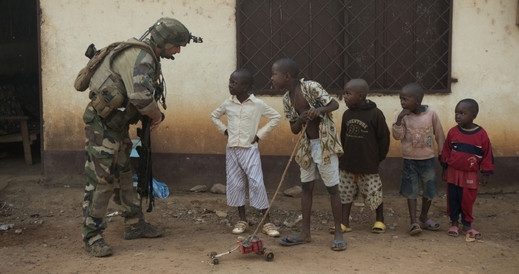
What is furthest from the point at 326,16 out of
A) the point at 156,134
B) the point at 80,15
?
the point at 80,15

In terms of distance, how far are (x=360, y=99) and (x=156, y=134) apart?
2.69 meters

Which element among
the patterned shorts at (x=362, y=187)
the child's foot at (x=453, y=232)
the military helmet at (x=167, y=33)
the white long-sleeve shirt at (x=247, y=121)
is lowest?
the child's foot at (x=453, y=232)

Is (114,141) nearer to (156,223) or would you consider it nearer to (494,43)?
(156,223)

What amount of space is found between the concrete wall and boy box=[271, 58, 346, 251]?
175 centimetres

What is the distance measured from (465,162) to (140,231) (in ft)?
9.32

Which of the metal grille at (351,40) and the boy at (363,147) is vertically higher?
the metal grille at (351,40)

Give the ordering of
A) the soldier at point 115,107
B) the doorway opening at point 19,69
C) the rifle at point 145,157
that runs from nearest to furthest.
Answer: the soldier at point 115,107
the rifle at point 145,157
the doorway opening at point 19,69

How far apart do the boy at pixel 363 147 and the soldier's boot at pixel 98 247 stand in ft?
6.76

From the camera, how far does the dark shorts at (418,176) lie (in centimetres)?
514

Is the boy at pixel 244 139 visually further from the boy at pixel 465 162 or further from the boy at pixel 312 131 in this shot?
the boy at pixel 465 162

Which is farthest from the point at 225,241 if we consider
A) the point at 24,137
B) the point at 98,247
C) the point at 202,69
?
the point at 24,137

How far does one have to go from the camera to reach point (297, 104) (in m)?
4.68

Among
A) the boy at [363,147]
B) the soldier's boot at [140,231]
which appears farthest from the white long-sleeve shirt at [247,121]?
the soldier's boot at [140,231]

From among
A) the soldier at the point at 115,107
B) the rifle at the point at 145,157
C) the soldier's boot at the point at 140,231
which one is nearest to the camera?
the soldier at the point at 115,107
